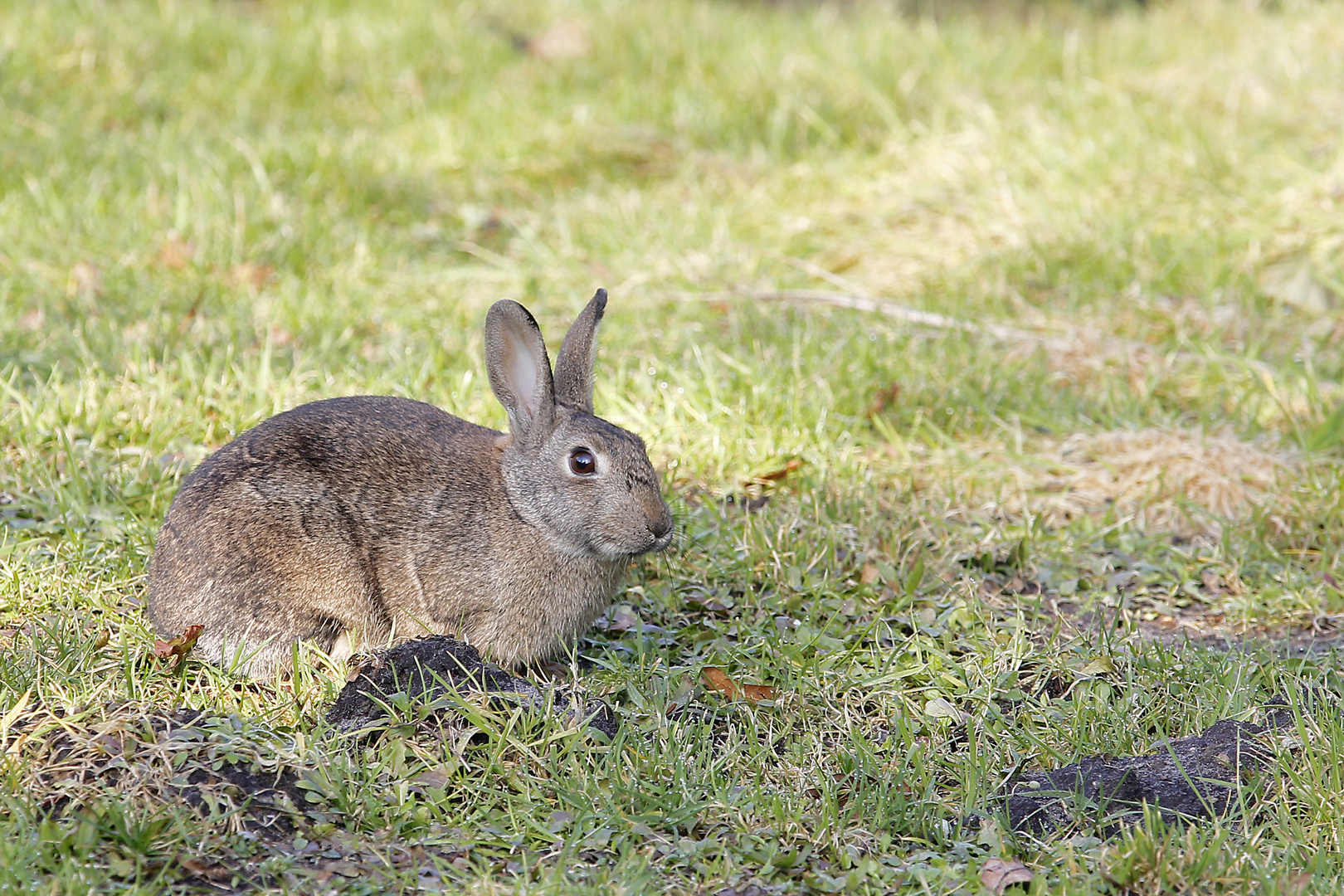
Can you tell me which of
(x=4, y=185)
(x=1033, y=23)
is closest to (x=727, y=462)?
(x=4, y=185)

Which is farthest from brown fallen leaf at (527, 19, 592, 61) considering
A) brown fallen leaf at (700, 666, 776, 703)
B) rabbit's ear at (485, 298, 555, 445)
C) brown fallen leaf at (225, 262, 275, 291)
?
brown fallen leaf at (700, 666, 776, 703)

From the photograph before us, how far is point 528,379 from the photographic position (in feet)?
14.4

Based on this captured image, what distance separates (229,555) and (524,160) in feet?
16.9

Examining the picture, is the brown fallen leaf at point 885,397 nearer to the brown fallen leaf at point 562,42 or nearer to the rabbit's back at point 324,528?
the rabbit's back at point 324,528

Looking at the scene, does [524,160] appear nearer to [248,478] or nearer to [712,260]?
[712,260]

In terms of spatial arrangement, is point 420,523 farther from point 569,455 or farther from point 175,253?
point 175,253

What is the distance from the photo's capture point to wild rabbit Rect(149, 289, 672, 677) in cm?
398

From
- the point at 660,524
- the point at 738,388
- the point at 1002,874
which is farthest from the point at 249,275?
the point at 1002,874

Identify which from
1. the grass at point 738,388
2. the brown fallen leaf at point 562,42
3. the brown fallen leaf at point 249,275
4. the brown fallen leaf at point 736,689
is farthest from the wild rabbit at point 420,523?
the brown fallen leaf at point 562,42

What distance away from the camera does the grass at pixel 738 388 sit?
345cm

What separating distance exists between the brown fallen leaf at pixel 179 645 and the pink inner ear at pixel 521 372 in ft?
3.99

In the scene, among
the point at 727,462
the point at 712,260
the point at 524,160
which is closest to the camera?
the point at 727,462

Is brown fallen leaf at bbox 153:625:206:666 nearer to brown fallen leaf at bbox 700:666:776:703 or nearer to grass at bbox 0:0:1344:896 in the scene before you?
grass at bbox 0:0:1344:896

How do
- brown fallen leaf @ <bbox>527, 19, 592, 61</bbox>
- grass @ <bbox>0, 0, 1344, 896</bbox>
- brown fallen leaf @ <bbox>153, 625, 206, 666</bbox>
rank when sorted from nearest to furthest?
grass @ <bbox>0, 0, 1344, 896</bbox>, brown fallen leaf @ <bbox>153, 625, 206, 666</bbox>, brown fallen leaf @ <bbox>527, 19, 592, 61</bbox>
